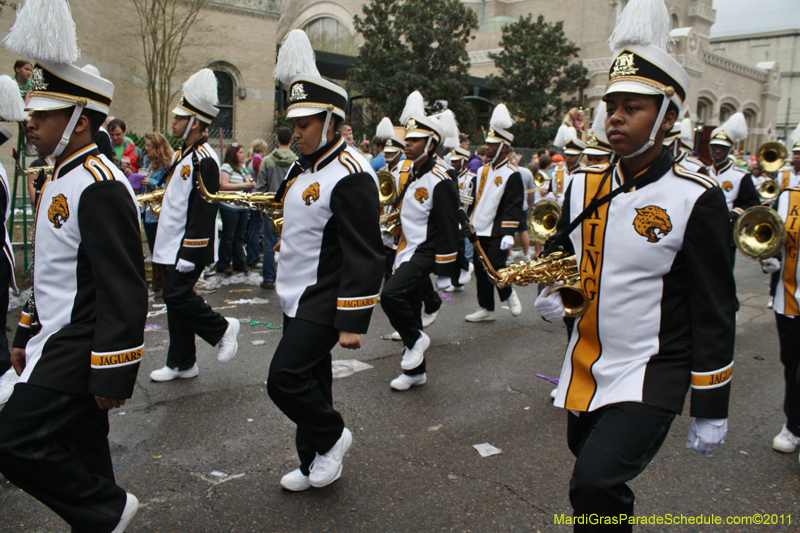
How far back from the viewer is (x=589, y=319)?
2.70m

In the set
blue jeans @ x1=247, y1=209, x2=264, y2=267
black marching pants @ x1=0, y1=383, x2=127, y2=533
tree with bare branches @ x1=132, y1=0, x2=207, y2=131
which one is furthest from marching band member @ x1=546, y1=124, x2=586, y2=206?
tree with bare branches @ x1=132, y1=0, x2=207, y2=131

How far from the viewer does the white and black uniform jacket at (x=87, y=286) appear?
2592mm

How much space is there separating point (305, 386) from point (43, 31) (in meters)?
2.02

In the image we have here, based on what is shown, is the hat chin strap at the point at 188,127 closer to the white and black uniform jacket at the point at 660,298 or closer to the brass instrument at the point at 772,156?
the white and black uniform jacket at the point at 660,298

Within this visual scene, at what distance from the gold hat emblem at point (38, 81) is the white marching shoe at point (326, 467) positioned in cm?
227

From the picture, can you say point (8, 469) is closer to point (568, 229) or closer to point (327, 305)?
point (327, 305)

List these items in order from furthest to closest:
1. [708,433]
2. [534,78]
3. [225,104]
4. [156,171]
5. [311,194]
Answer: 1. [534,78]
2. [225,104]
3. [156,171]
4. [311,194]
5. [708,433]

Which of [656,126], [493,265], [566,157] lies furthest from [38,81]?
[566,157]

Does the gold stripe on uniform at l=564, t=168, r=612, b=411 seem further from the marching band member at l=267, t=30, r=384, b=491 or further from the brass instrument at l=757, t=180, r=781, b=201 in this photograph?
the brass instrument at l=757, t=180, r=781, b=201

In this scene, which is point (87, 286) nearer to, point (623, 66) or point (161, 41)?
Answer: point (623, 66)

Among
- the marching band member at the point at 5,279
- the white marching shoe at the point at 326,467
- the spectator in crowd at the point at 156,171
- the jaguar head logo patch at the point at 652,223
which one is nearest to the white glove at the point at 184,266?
the marching band member at the point at 5,279

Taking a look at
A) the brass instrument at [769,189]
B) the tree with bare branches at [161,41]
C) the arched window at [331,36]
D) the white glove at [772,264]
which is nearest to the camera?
the white glove at [772,264]

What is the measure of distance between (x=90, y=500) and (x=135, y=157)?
764 centimetres

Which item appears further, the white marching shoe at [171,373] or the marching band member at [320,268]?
the white marching shoe at [171,373]
